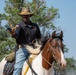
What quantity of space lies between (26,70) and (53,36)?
3.96 ft

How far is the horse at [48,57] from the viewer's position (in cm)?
873

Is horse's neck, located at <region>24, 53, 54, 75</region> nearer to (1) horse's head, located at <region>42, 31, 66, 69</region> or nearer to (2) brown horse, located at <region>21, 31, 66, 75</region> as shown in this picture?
(2) brown horse, located at <region>21, 31, 66, 75</region>

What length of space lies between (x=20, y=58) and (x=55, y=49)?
1.24 meters

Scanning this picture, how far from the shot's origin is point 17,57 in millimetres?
9656

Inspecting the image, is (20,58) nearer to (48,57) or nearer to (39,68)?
(39,68)

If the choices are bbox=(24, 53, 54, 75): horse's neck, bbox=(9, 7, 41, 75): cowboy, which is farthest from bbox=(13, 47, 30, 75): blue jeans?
bbox=(24, 53, 54, 75): horse's neck

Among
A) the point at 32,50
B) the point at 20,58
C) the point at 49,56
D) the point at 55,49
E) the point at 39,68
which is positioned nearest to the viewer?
the point at 55,49

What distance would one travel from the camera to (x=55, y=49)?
28.8 feet

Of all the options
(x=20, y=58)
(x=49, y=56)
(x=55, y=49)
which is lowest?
(x=20, y=58)

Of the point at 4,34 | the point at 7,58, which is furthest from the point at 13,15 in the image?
the point at 7,58

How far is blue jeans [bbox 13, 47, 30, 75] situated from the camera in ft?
31.0

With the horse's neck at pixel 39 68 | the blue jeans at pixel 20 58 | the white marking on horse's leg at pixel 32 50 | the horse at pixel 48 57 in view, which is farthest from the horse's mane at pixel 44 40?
the blue jeans at pixel 20 58

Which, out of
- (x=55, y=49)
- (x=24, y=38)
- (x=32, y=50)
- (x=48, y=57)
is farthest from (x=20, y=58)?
(x=55, y=49)

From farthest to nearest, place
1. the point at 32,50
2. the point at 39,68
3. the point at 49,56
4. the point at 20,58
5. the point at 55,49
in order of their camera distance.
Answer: the point at 20,58
the point at 32,50
the point at 39,68
the point at 49,56
the point at 55,49
